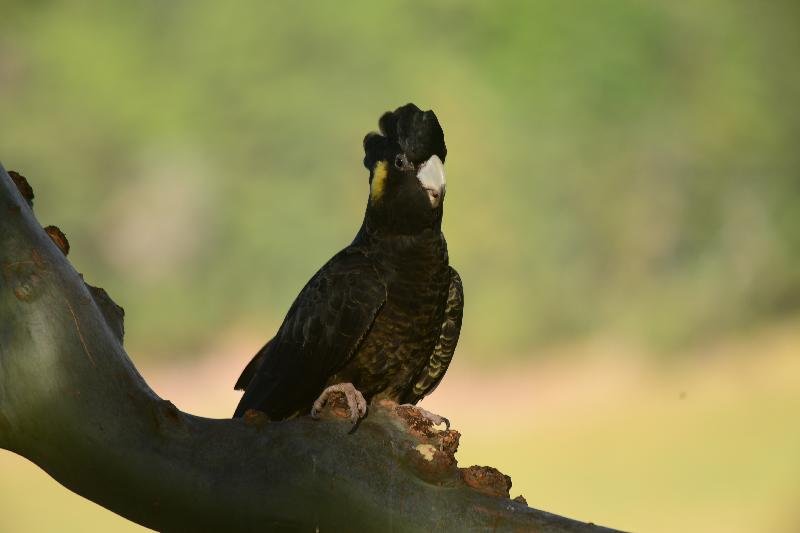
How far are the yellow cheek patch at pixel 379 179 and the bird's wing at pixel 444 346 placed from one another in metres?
0.44

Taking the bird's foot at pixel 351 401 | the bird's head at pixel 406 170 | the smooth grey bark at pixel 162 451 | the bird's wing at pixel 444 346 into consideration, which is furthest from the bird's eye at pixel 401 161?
the smooth grey bark at pixel 162 451

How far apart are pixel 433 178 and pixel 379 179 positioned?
0.22 m

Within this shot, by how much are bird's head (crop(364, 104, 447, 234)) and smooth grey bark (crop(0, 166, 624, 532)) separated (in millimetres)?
1237

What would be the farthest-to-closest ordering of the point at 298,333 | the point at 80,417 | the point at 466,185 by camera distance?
the point at 466,185, the point at 298,333, the point at 80,417

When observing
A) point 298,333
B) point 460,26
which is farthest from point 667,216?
point 298,333

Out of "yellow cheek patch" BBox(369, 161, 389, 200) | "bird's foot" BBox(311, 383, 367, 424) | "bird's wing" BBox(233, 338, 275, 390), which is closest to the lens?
"bird's foot" BBox(311, 383, 367, 424)

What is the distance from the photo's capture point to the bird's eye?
3240 mm

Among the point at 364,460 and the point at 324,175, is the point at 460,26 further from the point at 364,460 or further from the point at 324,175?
the point at 364,460

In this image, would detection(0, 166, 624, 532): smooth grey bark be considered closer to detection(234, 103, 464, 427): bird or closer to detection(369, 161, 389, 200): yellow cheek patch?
detection(234, 103, 464, 427): bird

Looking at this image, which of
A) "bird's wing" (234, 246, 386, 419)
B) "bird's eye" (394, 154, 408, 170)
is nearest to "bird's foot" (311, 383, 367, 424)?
"bird's wing" (234, 246, 386, 419)

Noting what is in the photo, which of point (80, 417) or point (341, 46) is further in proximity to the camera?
point (341, 46)

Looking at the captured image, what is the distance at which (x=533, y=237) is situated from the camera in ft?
30.4

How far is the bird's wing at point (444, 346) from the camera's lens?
3596mm

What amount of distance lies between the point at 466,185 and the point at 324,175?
1.29m
